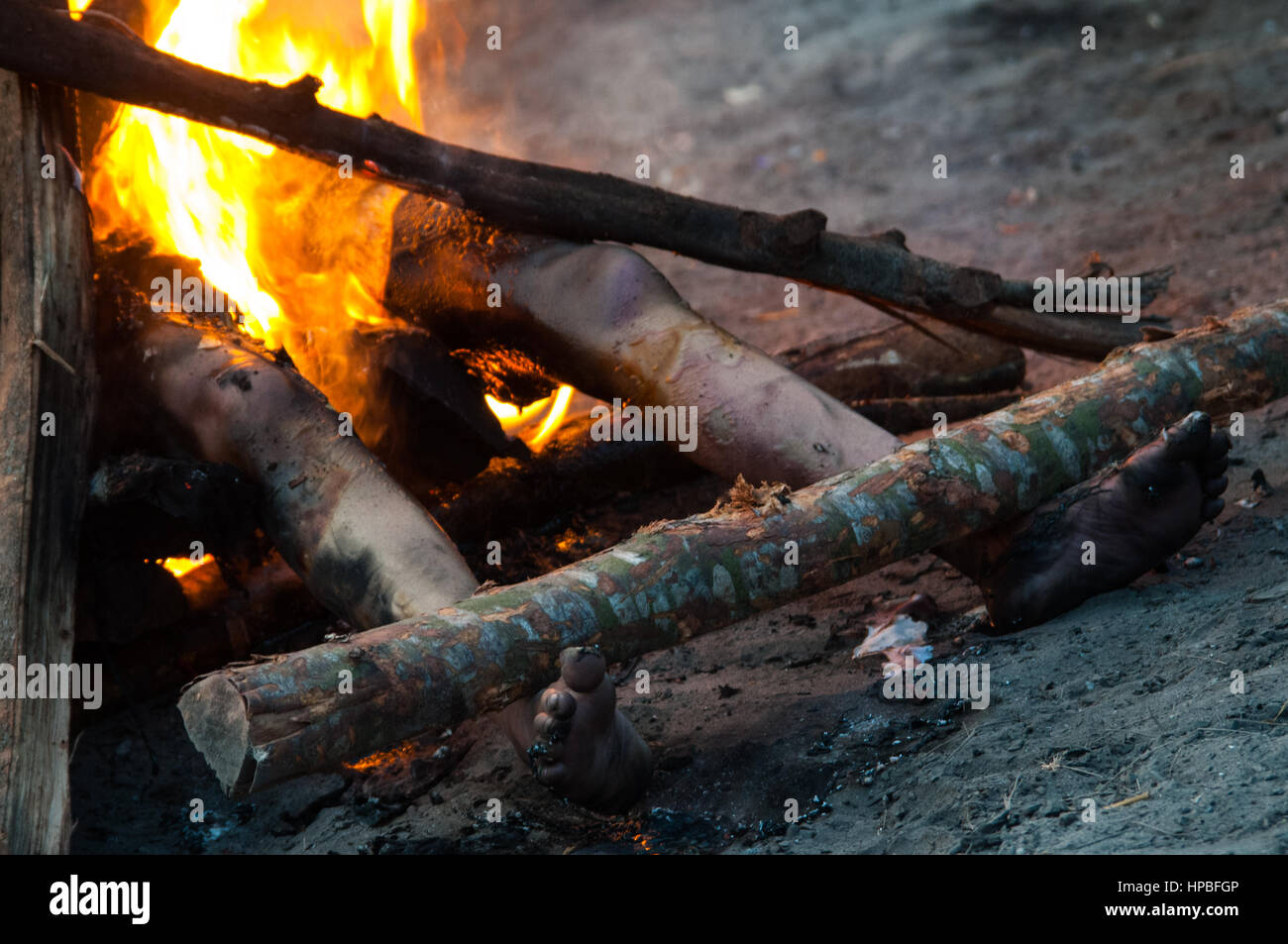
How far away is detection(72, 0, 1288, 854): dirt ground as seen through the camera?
245cm

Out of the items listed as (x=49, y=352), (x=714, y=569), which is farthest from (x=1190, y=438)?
(x=49, y=352)

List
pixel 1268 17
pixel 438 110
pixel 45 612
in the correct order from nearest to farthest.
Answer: pixel 45 612, pixel 1268 17, pixel 438 110

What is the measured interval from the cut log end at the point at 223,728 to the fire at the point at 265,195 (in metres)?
1.64

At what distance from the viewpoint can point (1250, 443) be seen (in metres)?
4.21

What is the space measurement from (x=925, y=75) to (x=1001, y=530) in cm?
767

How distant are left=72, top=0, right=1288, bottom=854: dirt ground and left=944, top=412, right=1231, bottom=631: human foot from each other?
0.09 metres

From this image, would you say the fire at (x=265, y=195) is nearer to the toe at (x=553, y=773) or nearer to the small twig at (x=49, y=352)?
the small twig at (x=49, y=352)

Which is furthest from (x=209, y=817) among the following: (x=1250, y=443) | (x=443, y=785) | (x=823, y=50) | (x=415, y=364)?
(x=823, y=50)

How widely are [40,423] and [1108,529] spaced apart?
113 inches

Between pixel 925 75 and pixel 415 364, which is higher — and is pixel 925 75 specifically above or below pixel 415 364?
above

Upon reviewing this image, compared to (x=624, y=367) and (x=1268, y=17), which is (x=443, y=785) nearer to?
(x=624, y=367)

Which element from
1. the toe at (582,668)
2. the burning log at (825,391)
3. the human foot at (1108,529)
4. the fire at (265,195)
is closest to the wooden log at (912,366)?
the burning log at (825,391)

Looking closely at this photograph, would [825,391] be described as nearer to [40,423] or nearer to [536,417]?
[536,417]

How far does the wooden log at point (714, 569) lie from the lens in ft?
7.63
